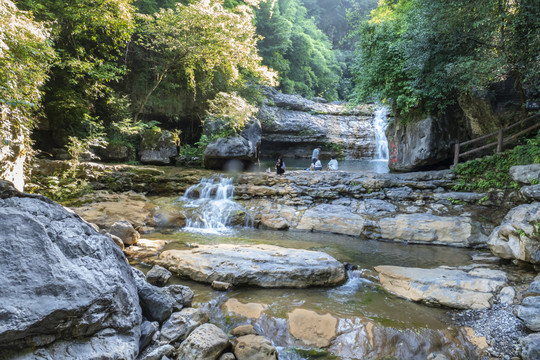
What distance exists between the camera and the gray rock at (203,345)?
2.75 m

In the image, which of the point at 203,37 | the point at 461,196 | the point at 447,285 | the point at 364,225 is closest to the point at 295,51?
the point at 203,37

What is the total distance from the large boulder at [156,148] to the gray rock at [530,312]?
13712 millimetres

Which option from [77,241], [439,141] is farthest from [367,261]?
[439,141]

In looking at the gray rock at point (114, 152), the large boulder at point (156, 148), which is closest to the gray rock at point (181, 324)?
the large boulder at point (156, 148)

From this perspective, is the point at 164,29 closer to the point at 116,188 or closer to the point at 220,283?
the point at 116,188

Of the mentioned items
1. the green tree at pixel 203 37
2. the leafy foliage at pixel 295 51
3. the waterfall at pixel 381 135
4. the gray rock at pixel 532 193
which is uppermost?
the leafy foliage at pixel 295 51

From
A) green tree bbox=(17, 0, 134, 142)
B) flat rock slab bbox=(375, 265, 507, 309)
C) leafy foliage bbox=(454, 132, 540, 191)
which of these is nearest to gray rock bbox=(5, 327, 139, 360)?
flat rock slab bbox=(375, 265, 507, 309)

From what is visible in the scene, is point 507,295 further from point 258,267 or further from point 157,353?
point 157,353

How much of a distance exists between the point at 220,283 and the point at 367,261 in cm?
340

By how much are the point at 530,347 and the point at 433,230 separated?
15.5 ft

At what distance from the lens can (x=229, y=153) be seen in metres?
13.1

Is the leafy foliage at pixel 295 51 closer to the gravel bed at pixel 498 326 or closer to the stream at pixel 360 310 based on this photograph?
the stream at pixel 360 310

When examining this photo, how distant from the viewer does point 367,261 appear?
235 inches

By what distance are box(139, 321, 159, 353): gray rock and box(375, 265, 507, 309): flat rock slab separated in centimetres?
380
